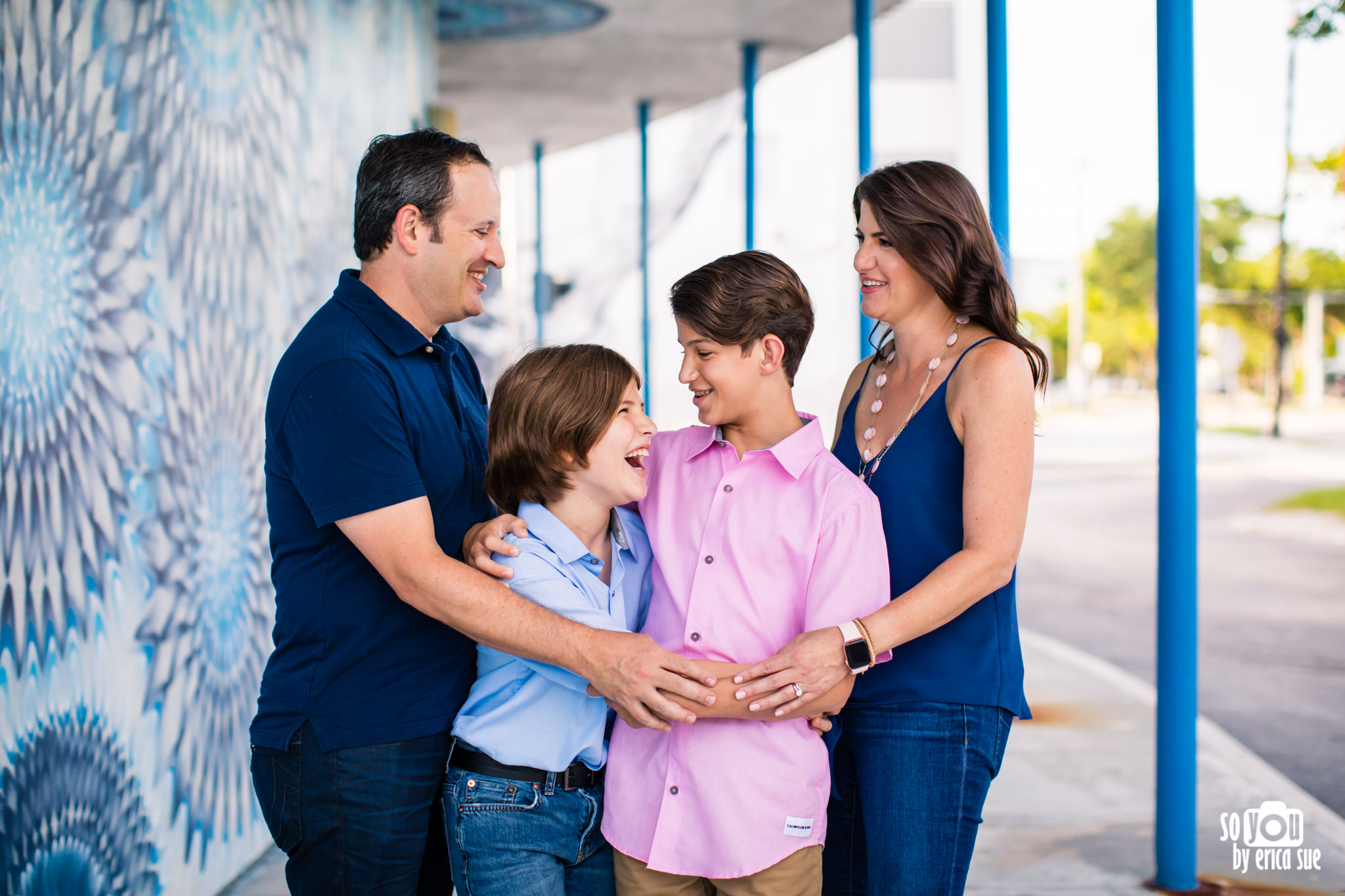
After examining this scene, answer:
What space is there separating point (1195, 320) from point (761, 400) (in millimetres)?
1833

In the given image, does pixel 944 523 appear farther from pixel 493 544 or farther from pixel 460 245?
pixel 460 245

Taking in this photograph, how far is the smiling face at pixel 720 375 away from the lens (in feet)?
5.85

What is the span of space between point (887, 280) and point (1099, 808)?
279cm

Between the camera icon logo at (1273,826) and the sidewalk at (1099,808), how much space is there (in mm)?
39

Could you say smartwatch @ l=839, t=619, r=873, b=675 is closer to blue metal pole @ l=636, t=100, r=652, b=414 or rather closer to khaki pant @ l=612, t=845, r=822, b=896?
khaki pant @ l=612, t=845, r=822, b=896

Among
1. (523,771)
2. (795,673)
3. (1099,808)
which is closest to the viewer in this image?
(795,673)

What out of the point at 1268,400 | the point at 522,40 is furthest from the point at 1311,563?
the point at 1268,400

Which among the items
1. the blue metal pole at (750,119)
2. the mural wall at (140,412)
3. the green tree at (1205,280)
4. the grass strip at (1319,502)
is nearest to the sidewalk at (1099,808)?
the mural wall at (140,412)

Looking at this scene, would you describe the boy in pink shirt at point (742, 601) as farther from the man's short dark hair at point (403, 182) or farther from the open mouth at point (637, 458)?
the man's short dark hair at point (403, 182)

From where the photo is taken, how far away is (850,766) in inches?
76.6

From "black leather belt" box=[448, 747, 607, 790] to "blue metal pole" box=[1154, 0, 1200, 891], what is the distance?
6.78 feet

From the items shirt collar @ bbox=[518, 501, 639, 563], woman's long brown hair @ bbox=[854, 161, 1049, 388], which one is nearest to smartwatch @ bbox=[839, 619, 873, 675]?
shirt collar @ bbox=[518, 501, 639, 563]

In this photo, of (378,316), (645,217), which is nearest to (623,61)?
(645,217)

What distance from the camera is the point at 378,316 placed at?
1.79 metres
